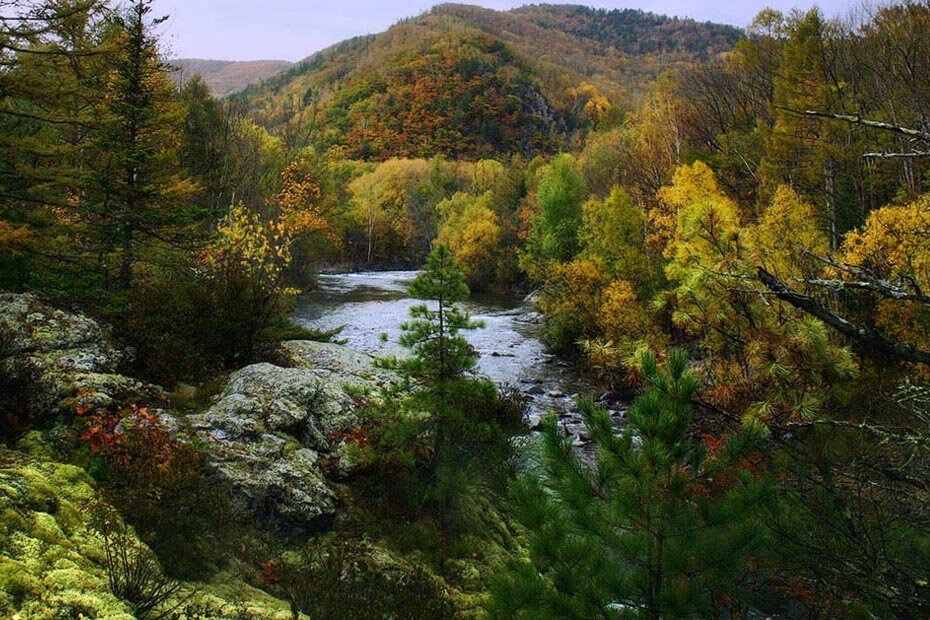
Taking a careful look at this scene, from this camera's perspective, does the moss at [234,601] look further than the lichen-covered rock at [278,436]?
No

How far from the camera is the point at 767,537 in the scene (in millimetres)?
3152

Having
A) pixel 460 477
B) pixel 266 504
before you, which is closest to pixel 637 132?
pixel 460 477

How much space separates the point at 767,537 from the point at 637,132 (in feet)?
97.3

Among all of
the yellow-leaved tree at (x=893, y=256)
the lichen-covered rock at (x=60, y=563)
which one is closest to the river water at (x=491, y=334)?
the lichen-covered rock at (x=60, y=563)

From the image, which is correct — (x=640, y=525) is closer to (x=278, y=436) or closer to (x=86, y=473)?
(x=86, y=473)

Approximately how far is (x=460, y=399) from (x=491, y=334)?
17500 millimetres

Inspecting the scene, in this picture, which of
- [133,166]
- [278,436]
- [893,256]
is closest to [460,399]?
[278,436]

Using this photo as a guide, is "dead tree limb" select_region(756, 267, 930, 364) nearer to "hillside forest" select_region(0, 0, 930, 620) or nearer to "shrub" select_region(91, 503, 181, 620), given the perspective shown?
"hillside forest" select_region(0, 0, 930, 620)

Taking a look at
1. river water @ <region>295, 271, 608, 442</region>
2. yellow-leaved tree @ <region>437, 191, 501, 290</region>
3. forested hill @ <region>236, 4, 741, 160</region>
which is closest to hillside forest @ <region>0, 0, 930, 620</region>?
river water @ <region>295, 271, 608, 442</region>

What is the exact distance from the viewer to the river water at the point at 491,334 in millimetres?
16094

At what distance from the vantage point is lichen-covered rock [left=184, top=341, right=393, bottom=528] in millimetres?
5695

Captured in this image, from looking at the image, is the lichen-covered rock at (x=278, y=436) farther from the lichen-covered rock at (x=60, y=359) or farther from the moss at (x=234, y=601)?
the moss at (x=234, y=601)

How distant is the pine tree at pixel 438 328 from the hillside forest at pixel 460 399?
4cm

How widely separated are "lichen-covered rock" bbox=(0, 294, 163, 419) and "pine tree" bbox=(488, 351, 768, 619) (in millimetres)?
4942
